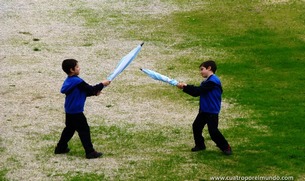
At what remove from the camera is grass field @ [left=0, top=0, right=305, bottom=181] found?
1392cm

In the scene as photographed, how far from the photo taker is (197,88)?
1373 cm

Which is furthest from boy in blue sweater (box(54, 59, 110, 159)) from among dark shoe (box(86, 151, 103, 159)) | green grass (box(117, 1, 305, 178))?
green grass (box(117, 1, 305, 178))

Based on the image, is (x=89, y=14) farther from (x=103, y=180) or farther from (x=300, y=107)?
(x=103, y=180)

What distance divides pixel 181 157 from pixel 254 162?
1.59 metres

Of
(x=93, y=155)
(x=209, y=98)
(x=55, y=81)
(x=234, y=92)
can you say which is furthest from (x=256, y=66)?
(x=93, y=155)

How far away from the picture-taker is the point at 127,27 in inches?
1140

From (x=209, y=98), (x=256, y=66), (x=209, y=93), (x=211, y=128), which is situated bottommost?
(x=256, y=66)

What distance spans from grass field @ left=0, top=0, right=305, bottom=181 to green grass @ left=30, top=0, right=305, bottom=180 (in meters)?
0.04

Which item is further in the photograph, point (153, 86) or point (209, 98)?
point (153, 86)

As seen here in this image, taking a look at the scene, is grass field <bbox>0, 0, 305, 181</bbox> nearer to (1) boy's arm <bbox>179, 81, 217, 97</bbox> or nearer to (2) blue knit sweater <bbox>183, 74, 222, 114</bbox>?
(2) blue knit sweater <bbox>183, 74, 222, 114</bbox>

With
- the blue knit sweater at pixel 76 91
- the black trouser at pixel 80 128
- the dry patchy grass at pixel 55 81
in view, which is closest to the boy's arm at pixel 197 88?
the blue knit sweater at pixel 76 91

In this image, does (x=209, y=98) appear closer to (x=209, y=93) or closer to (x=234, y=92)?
(x=209, y=93)

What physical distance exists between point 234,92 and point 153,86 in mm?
2632

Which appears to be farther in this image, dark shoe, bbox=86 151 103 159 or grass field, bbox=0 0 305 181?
dark shoe, bbox=86 151 103 159
